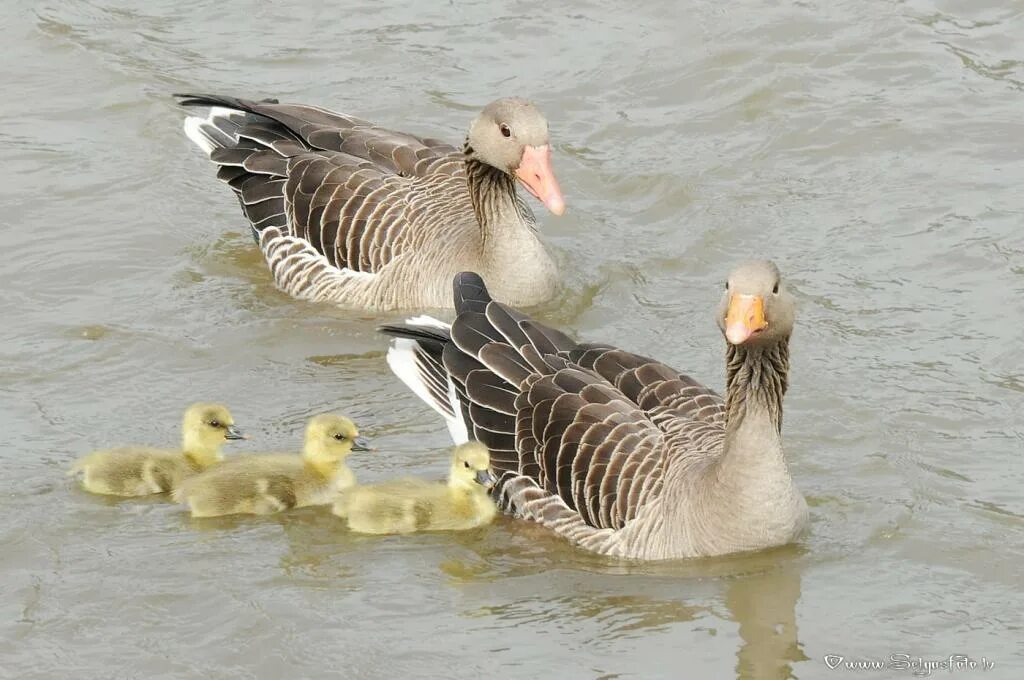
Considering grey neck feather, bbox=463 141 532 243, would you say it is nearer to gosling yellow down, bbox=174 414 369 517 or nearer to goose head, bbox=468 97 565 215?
goose head, bbox=468 97 565 215

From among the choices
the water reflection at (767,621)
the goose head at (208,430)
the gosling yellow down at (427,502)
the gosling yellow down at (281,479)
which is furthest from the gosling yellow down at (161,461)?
the water reflection at (767,621)

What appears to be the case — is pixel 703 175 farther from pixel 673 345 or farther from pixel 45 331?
pixel 45 331

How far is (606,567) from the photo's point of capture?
841 cm

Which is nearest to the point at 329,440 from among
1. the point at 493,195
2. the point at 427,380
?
the point at 427,380

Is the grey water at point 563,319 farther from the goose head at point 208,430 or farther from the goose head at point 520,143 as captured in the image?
the goose head at point 520,143

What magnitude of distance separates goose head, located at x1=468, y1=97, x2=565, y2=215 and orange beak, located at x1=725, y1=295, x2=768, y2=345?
3444mm

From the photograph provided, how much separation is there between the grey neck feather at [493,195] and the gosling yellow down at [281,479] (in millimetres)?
3073

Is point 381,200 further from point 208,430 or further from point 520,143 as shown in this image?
point 208,430

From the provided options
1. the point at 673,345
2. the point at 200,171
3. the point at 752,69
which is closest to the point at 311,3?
the point at 200,171

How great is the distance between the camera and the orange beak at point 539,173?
11.0 m

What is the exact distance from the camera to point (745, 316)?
7613 mm

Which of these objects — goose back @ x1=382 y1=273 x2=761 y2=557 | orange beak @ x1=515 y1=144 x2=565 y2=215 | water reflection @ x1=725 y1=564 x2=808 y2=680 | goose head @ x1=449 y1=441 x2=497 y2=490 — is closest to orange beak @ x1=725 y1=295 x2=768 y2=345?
goose back @ x1=382 y1=273 x2=761 y2=557

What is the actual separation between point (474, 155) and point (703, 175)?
2.09 meters

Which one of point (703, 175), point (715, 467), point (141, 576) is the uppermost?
point (703, 175)
